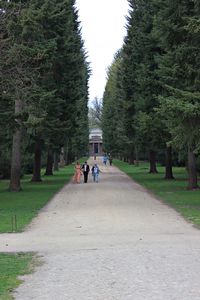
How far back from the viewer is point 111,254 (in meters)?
9.95

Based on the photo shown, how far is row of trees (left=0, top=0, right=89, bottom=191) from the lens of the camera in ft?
69.8

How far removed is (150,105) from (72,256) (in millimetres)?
26791

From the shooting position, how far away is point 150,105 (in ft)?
118

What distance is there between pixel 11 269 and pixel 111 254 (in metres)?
2.08

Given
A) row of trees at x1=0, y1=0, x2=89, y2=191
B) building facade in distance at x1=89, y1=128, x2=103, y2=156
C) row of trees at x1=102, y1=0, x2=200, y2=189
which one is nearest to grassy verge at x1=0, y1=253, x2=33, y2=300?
row of trees at x1=102, y1=0, x2=200, y2=189

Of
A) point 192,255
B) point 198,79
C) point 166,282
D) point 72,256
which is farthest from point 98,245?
point 198,79

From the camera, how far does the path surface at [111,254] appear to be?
7.09 meters

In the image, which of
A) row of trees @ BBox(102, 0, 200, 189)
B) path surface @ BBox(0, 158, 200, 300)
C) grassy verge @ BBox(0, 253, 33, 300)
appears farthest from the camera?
row of trees @ BBox(102, 0, 200, 189)

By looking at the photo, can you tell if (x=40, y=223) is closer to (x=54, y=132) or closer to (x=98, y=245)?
(x=98, y=245)

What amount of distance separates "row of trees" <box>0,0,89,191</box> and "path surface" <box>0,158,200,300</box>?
5.92 meters

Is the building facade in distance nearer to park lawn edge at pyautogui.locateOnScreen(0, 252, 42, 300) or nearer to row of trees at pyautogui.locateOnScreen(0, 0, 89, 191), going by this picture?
row of trees at pyautogui.locateOnScreen(0, 0, 89, 191)

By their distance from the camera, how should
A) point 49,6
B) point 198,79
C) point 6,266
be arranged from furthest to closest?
point 49,6 → point 198,79 → point 6,266

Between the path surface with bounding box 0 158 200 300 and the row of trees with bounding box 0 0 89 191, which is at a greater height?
the row of trees with bounding box 0 0 89 191

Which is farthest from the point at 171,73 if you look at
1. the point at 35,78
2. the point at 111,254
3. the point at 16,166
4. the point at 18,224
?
the point at 111,254
